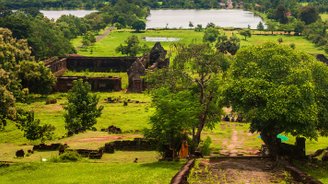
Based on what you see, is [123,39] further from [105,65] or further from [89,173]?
[89,173]

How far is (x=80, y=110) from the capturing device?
46.8m

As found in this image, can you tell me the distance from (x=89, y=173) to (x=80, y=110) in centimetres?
1786

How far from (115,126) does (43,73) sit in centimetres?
2076

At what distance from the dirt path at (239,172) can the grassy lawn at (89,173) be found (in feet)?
5.13

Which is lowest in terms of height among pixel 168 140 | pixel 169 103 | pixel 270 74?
pixel 168 140

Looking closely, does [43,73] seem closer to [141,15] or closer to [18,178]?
[18,178]

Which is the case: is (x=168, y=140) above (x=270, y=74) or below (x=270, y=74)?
below

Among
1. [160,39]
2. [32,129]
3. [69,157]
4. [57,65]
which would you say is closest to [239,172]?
[69,157]

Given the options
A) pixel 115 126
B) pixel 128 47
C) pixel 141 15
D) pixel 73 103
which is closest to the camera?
pixel 73 103

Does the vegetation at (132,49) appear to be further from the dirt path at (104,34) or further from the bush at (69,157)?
the bush at (69,157)

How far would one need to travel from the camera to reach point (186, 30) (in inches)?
5881

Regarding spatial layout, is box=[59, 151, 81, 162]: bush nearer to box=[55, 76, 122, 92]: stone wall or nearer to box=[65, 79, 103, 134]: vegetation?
box=[65, 79, 103, 134]: vegetation

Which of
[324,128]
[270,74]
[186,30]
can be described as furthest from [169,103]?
[186,30]

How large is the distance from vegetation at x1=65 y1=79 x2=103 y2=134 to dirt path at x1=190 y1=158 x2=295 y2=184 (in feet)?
56.0
